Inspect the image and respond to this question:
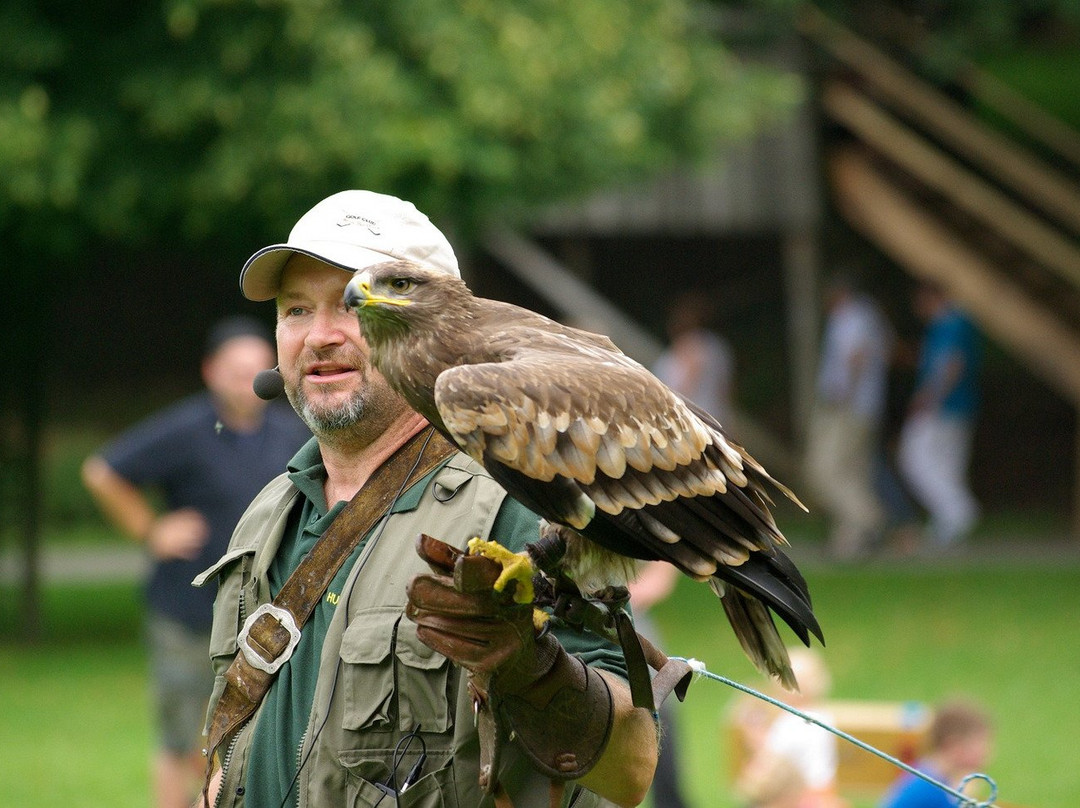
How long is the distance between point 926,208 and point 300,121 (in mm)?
8582

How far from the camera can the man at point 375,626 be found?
3.42 m

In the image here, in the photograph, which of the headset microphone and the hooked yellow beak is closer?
the hooked yellow beak

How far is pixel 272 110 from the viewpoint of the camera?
35.2 feet

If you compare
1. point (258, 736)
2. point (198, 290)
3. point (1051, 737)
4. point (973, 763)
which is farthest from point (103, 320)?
point (258, 736)

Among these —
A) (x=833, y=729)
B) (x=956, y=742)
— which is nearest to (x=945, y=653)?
(x=956, y=742)

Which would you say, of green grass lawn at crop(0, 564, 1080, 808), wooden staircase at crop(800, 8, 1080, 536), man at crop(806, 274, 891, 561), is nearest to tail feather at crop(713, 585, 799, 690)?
green grass lawn at crop(0, 564, 1080, 808)

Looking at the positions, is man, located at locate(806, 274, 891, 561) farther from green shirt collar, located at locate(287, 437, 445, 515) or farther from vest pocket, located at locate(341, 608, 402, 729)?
vest pocket, located at locate(341, 608, 402, 729)

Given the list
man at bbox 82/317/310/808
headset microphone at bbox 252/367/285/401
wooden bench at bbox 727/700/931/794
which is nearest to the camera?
headset microphone at bbox 252/367/285/401

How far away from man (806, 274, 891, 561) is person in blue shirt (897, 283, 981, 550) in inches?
18.4

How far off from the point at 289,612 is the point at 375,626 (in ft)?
0.88

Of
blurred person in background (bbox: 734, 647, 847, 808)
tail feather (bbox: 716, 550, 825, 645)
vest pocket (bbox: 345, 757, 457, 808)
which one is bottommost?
vest pocket (bbox: 345, 757, 457, 808)

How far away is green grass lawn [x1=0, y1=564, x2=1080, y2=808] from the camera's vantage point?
9.21m

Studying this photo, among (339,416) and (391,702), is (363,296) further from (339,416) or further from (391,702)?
(391,702)

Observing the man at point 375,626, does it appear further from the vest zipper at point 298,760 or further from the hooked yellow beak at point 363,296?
the hooked yellow beak at point 363,296
